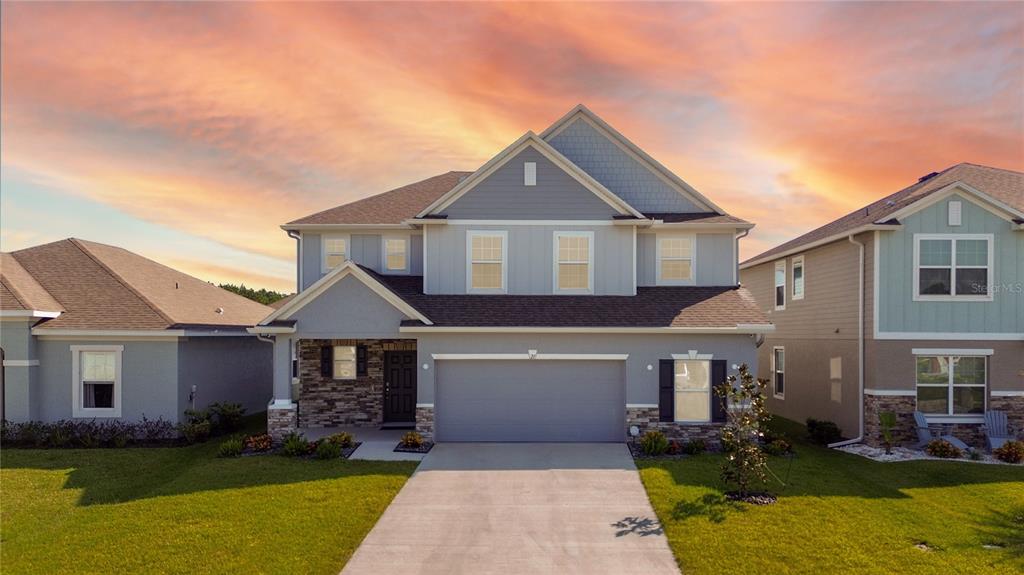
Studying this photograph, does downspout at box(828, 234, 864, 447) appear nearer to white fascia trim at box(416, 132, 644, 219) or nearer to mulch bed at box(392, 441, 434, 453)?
white fascia trim at box(416, 132, 644, 219)

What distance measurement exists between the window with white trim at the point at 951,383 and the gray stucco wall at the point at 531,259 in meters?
7.91

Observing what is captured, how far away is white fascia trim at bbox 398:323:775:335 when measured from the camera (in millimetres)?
13945

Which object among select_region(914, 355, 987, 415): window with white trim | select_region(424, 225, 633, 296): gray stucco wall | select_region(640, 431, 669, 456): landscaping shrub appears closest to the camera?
select_region(640, 431, 669, 456): landscaping shrub

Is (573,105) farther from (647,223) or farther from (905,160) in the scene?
(905,160)

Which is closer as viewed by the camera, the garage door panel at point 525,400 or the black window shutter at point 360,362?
the garage door panel at point 525,400

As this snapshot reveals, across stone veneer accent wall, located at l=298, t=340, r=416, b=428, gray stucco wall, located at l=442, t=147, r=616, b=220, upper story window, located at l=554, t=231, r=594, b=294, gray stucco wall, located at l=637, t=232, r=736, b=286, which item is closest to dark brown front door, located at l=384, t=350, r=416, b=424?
stone veneer accent wall, located at l=298, t=340, r=416, b=428

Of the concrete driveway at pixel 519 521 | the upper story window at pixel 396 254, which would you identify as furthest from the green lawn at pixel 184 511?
the upper story window at pixel 396 254

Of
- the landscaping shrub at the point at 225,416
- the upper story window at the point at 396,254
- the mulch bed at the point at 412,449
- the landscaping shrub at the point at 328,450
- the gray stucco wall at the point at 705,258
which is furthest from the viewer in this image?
the upper story window at the point at 396,254

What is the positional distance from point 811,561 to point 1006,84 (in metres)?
14.5

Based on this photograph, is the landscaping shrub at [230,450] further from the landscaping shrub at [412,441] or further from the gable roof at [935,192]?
the gable roof at [935,192]

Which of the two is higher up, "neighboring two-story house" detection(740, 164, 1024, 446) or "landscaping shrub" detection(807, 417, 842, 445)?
"neighboring two-story house" detection(740, 164, 1024, 446)

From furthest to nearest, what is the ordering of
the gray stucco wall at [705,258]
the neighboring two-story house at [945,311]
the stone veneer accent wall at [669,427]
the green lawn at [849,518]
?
the gray stucco wall at [705,258]
the neighboring two-story house at [945,311]
the stone veneer accent wall at [669,427]
the green lawn at [849,518]

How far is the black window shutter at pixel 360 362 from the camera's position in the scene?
16812 millimetres

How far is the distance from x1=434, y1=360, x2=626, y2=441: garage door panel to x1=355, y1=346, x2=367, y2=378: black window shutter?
3.33m
